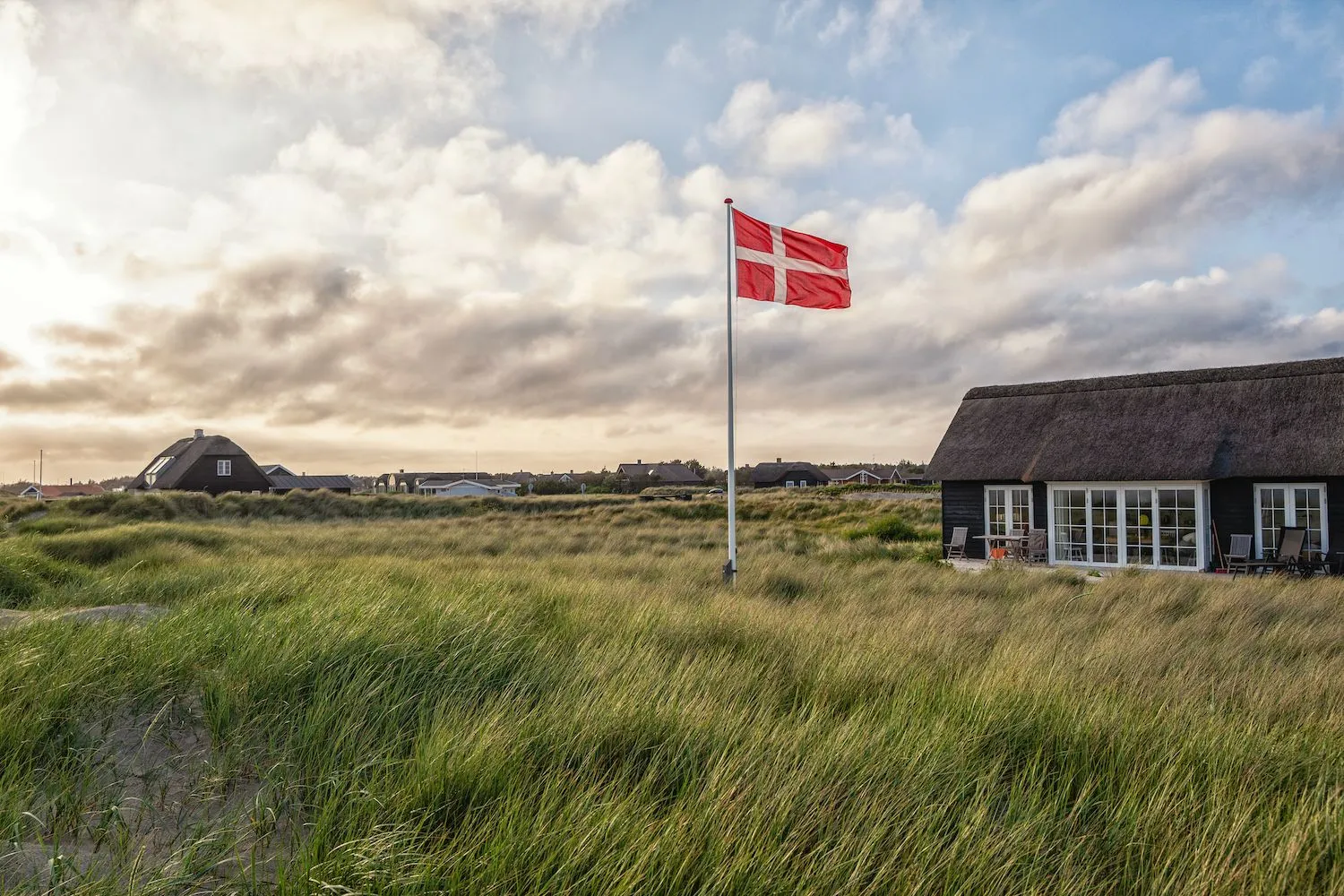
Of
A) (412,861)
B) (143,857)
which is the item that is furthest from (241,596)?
(412,861)

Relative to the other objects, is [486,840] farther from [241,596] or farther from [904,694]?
[241,596]

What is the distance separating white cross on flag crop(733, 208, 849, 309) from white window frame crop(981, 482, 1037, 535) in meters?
9.27

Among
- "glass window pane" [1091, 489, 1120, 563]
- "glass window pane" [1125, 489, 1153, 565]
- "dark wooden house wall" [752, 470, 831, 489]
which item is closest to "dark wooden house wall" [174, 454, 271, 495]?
"dark wooden house wall" [752, 470, 831, 489]

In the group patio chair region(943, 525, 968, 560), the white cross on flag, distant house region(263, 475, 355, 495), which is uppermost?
the white cross on flag

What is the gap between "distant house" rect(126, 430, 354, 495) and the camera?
4916cm

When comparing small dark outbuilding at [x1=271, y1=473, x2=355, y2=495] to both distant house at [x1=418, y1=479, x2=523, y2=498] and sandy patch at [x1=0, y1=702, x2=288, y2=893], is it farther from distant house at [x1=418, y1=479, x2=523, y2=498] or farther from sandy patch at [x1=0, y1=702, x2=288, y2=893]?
sandy patch at [x1=0, y1=702, x2=288, y2=893]

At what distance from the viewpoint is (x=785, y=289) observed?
469 inches

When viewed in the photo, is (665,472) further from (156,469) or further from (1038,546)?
(1038,546)

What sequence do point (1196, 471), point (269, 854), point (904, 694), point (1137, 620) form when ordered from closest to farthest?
point (269, 854)
point (904, 694)
point (1137, 620)
point (1196, 471)

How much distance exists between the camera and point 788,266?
11.9m

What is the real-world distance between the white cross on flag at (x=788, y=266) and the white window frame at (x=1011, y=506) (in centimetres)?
927

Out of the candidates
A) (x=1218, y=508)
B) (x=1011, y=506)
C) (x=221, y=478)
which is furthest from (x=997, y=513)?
(x=221, y=478)

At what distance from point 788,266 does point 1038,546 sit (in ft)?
33.5

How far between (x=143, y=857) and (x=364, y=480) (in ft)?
388
